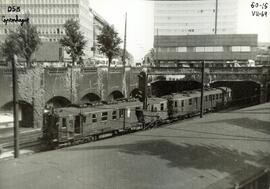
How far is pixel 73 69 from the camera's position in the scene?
110 ft

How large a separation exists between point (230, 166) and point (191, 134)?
4.40 m

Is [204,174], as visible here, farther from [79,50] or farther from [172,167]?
[79,50]

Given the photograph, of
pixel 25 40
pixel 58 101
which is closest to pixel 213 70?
pixel 58 101

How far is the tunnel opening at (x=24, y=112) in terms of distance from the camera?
30906mm

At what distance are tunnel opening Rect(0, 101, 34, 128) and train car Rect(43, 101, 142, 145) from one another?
953 centimetres

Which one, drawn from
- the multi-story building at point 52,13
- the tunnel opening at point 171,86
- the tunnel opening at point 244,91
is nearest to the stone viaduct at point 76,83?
the tunnel opening at point 244,91

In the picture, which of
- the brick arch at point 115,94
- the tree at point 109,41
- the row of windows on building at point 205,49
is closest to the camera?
the brick arch at point 115,94

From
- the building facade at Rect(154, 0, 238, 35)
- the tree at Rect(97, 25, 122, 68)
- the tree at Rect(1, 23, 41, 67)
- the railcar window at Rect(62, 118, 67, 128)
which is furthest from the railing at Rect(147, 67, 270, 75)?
the building facade at Rect(154, 0, 238, 35)

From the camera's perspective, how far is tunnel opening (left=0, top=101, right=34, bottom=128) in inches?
1217

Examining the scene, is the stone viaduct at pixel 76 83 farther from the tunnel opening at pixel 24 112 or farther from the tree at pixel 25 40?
the tree at pixel 25 40

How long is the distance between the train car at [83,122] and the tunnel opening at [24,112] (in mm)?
9525

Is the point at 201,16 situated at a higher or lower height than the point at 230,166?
higher

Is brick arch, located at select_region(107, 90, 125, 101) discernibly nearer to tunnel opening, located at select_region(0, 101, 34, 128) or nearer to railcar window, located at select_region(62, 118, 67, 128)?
tunnel opening, located at select_region(0, 101, 34, 128)

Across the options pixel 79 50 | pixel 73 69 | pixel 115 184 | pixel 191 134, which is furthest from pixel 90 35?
pixel 115 184
